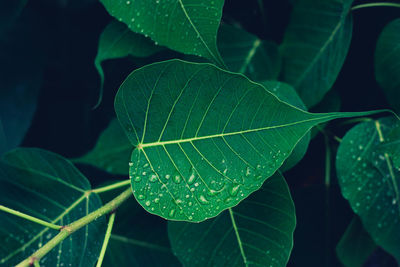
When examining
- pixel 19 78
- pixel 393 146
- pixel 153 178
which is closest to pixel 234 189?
pixel 153 178

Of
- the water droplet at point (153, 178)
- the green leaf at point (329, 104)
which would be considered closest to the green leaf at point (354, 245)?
the green leaf at point (329, 104)

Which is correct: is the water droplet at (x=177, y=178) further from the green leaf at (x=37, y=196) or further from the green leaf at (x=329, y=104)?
the green leaf at (x=329, y=104)

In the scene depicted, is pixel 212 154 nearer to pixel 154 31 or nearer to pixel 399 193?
pixel 154 31

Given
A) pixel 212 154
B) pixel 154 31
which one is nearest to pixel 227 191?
pixel 212 154

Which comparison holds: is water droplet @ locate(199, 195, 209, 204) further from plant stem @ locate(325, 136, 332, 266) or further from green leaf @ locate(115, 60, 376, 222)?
plant stem @ locate(325, 136, 332, 266)

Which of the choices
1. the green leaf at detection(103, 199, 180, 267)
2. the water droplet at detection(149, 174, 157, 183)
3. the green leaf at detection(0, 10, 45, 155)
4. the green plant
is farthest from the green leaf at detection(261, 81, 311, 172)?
the green leaf at detection(0, 10, 45, 155)

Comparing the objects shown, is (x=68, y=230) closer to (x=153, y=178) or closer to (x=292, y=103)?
(x=153, y=178)
